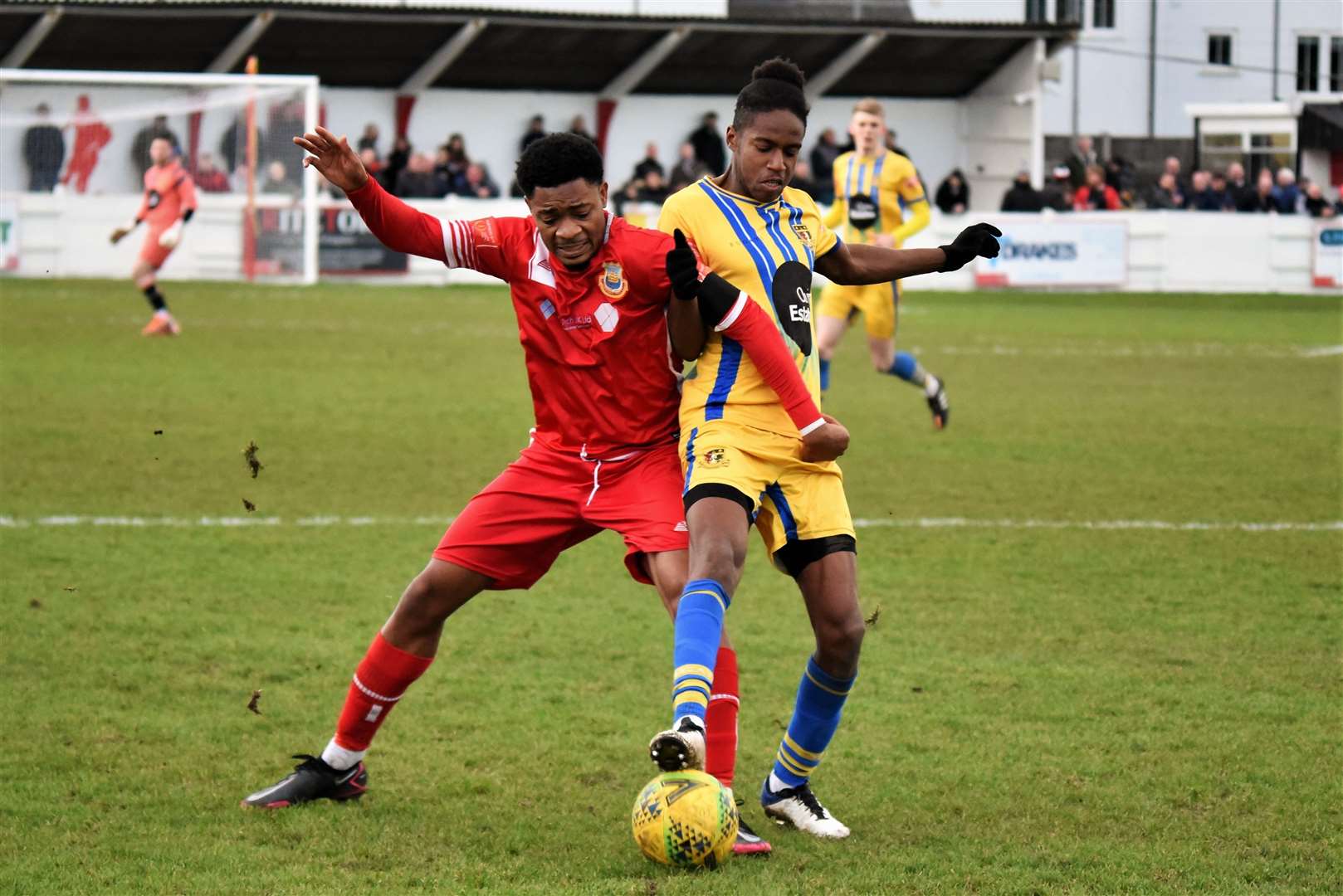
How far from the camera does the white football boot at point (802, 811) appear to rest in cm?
459

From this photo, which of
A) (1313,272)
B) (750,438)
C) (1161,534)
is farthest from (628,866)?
(1313,272)

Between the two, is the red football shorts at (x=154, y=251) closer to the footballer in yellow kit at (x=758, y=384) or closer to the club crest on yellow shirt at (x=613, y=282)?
the footballer in yellow kit at (x=758, y=384)

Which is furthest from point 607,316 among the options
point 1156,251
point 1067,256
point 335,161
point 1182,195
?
point 1182,195

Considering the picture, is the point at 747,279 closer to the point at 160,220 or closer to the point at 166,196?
the point at 160,220

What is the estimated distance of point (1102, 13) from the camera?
48750 millimetres

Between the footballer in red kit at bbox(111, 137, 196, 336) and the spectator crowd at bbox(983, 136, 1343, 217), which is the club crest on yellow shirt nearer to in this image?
the footballer in red kit at bbox(111, 137, 196, 336)

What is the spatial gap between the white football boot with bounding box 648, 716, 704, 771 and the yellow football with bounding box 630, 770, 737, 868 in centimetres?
18

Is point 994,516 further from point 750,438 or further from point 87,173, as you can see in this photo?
point 87,173

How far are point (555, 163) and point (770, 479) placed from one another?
1001 mm

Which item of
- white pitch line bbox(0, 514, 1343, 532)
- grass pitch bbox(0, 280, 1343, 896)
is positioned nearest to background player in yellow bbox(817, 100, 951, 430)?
grass pitch bbox(0, 280, 1343, 896)

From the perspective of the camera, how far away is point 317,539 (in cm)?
850

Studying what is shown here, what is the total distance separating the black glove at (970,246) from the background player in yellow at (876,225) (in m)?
7.50

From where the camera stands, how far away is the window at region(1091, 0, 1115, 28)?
4803 cm

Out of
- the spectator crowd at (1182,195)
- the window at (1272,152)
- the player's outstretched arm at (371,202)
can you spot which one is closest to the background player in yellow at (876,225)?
the player's outstretched arm at (371,202)
